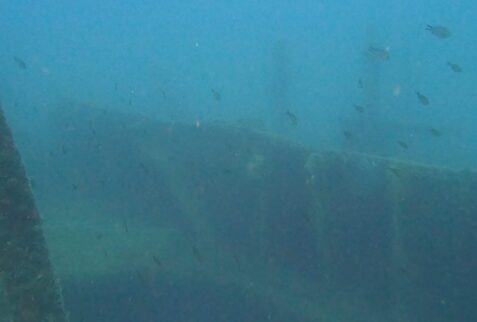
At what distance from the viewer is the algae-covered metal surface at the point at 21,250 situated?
5090 millimetres

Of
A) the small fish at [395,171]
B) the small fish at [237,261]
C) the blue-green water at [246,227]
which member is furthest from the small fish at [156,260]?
the small fish at [395,171]

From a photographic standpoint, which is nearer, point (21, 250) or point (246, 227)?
point (21, 250)

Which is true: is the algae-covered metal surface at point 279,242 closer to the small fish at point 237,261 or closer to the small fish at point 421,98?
the small fish at point 237,261

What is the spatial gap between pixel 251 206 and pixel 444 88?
47.6 metres

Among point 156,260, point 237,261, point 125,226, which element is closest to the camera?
point 156,260

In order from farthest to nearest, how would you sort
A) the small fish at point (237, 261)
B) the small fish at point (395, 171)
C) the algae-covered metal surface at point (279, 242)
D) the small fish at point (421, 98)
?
the small fish at point (237, 261) → the small fish at point (421, 98) → the small fish at point (395, 171) → the algae-covered metal surface at point (279, 242)

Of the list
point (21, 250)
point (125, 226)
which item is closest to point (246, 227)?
point (125, 226)

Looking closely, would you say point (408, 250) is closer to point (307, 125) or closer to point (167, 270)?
point (167, 270)

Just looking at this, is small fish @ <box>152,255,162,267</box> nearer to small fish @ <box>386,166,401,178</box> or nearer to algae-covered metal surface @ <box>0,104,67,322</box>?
algae-covered metal surface @ <box>0,104,67,322</box>

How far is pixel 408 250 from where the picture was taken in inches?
359

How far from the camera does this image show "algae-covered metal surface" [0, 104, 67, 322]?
509cm

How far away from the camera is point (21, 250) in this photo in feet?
17.1

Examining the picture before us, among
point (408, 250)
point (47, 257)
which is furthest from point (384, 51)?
point (47, 257)

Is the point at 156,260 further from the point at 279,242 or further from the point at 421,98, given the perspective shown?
the point at 421,98
